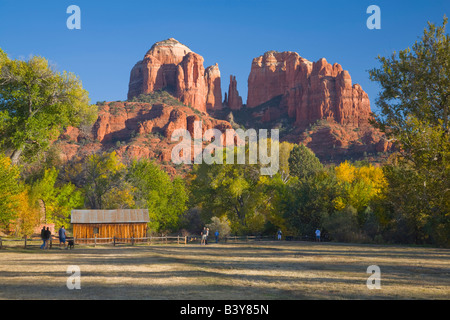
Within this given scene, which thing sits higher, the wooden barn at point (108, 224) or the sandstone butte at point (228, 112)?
the sandstone butte at point (228, 112)

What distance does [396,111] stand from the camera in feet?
96.6

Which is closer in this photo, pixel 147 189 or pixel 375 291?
pixel 375 291

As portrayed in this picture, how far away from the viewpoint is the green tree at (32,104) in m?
27.3

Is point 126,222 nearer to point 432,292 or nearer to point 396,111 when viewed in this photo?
point 396,111

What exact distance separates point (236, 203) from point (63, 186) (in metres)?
23.2

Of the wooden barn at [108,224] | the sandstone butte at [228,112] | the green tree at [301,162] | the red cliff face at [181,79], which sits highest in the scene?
the red cliff face at [181,79]

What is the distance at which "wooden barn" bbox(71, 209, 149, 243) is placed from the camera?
133 ft

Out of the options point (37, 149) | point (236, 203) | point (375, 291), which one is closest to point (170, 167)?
point (236, 203)

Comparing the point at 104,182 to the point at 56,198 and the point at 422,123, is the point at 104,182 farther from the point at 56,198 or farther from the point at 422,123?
the point at 422,123

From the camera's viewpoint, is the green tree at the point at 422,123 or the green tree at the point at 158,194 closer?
the green tree at the point at 422,123

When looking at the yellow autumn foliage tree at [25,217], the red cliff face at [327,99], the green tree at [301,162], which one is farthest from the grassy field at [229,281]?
the red cliff face at [327,99]

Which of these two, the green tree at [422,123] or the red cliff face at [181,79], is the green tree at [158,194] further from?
the red cliff face at [181,79]

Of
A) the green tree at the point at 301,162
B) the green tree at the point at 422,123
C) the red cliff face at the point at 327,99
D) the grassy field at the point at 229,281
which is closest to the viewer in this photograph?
the grassy field at the point at 229,281
